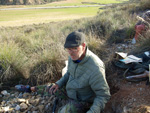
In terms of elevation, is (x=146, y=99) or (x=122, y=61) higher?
(x=122, y=61)

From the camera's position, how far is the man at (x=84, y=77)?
5.39 feet

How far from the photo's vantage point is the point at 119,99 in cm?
203

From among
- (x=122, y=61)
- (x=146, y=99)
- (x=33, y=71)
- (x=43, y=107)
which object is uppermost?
(x=122, y=61)

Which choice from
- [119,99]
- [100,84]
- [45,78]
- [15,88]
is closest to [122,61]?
[119,99]

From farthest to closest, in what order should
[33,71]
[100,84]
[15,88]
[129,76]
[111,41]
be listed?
[111,41] → [33,71] → [15,88] → [129,76] → [100,84]

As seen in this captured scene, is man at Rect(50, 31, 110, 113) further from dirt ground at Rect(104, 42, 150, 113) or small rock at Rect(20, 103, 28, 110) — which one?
small rock at Rect(20, 103, 28, 110)

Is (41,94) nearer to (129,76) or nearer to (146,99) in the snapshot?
(129,76)

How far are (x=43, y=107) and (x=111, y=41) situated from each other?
2.97 m

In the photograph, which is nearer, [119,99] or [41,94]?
[119,99]

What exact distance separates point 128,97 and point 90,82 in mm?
711

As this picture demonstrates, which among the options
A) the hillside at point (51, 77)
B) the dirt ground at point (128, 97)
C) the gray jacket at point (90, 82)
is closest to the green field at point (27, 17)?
the hillside at point (51, 77)

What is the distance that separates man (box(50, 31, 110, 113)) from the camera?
164cm

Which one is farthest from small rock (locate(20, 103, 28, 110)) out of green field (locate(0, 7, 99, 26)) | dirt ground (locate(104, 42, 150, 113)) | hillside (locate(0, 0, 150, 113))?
green field (locate(0, 7, 99, 26))

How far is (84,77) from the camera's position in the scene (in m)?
1.81
